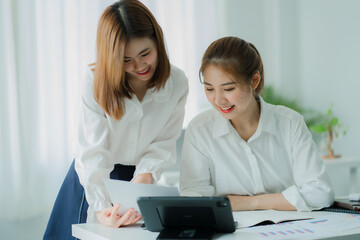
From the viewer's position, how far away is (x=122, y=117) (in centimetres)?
178

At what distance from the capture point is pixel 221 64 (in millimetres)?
1722

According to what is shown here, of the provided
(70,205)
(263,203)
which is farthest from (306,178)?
(70,205)

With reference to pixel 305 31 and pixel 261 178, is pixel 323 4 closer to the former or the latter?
pixel 305 31

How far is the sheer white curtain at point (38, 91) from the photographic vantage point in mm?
3207

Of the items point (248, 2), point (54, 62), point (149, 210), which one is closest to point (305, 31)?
point (248, 2)

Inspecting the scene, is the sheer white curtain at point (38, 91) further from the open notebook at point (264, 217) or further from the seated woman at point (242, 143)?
the open notebook at point (264, 217)

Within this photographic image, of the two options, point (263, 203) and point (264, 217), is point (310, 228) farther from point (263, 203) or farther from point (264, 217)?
point (263, 203)

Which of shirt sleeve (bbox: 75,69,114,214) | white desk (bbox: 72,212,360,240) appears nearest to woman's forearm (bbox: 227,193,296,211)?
white desk (bbox: 72,212,360,240)

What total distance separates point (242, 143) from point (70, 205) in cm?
75

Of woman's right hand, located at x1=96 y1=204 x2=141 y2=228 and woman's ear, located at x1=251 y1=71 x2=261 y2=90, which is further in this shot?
woman's ear, located at x1=251 y1=71 x2=261 y2=90

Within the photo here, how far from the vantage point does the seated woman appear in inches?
67.5

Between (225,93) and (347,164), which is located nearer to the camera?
(225,93)

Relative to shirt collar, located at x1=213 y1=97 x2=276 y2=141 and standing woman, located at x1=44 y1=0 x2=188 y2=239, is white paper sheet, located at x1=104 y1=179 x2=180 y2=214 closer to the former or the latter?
standing woman, located at x1=44 y1=0 x2=188 y2=239

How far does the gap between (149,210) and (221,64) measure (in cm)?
68
